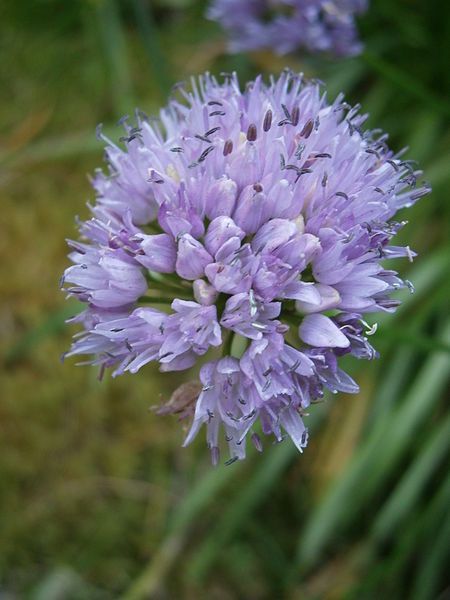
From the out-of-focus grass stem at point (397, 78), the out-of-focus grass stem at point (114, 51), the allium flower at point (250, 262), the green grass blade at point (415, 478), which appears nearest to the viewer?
the allium flower at point (250, 262)

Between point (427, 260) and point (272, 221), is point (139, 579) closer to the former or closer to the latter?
point (427, 260)

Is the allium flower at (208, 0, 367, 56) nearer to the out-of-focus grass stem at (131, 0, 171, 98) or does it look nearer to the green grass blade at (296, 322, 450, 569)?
the out-of-focus grass stem at (131, 0, 171, 98)

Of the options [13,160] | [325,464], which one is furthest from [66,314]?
[325,464]

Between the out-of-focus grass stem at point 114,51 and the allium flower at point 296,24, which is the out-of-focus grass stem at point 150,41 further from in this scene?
the out-of-focus grass stem at point 114,51

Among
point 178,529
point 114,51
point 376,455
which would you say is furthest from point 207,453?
point 114,51

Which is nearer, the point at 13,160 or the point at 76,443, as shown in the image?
the point at 76,443

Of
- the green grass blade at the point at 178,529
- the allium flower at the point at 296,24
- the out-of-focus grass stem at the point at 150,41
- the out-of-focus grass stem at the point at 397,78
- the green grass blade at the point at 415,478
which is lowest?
the green grass blade at the point at 178,529

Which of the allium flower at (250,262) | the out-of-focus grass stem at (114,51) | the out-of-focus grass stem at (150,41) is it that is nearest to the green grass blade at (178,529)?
the allium flower at (250,262)
